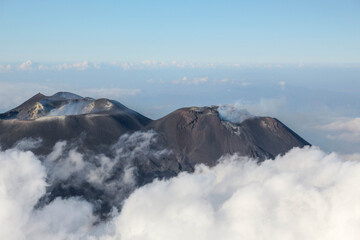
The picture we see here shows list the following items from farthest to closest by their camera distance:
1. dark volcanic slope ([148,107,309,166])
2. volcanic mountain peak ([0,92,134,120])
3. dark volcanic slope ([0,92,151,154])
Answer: volcanic mountain peak ([0,92,134,120]) → dark volcanic slope ([148,107,309,166]) → dark volcanic slope ([0,92,151,154])

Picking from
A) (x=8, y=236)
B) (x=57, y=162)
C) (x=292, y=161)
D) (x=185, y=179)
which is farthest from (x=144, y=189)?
(x=292, y=161)

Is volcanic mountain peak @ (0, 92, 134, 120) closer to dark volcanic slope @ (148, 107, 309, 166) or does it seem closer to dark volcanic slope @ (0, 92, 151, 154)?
A: dark volcanic slope @ (0, 92, 151, 154)

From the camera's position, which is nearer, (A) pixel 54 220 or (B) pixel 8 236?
(B) pixel 8 236

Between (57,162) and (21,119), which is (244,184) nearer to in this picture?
(57,162)

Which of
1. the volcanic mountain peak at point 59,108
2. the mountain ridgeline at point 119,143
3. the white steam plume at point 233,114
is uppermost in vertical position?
the volcanic mountain peak at point 59,108

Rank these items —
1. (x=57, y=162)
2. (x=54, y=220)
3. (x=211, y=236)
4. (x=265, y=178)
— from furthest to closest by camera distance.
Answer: (x=57, y=162) → (x=265, y=178) → (x=54, y=220) → (x=211, y=236)

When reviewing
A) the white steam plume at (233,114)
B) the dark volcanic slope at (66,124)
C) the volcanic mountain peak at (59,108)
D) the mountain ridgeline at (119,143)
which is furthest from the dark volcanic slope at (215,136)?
the volcanic mountain peak at (59,108)

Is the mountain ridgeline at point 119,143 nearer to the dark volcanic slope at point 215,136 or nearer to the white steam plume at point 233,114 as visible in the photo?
the dark volcanic slope at point 215,136

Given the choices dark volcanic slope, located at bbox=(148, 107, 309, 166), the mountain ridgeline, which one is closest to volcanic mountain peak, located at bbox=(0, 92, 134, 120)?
the mountain ridgeline

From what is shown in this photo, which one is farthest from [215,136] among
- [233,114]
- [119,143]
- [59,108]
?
[59,108]
